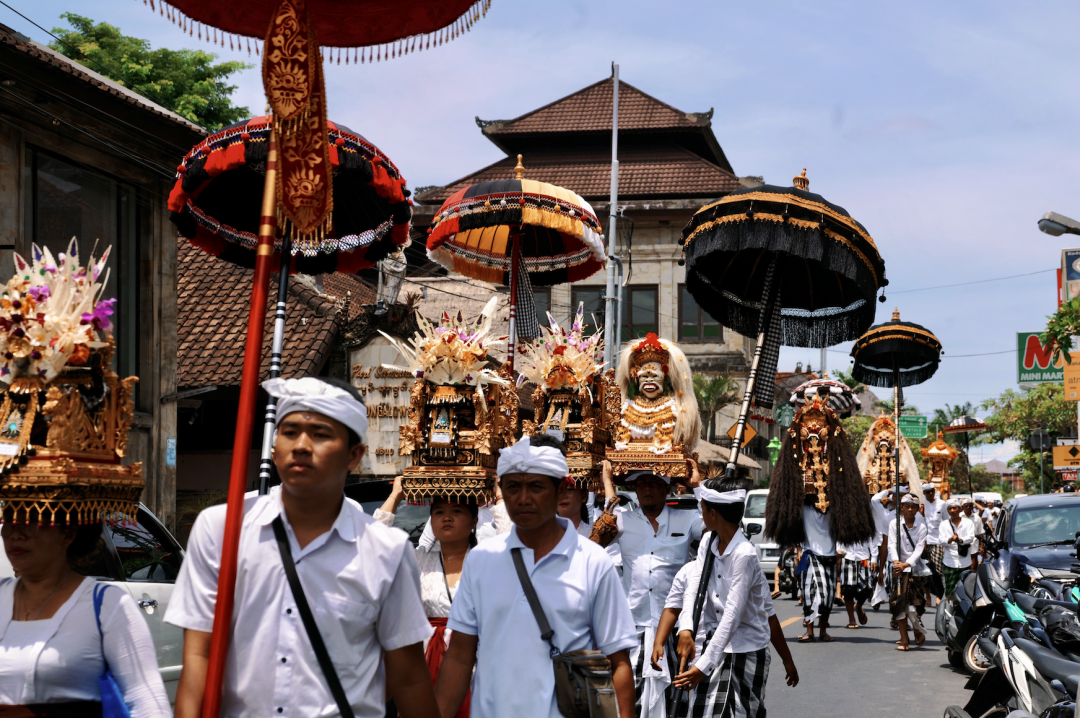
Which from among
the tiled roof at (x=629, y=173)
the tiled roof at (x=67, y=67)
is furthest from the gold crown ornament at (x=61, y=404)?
the tiled roof at (x=629, y=173)

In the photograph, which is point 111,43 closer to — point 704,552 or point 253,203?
point 253,203

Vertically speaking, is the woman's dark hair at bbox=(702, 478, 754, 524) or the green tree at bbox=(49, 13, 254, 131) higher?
the green tree at bbox=(49, 13, 254, 131)

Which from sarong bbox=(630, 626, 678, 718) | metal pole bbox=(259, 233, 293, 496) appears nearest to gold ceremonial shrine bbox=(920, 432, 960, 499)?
sarong bbox=(630, 626, 678, 718)

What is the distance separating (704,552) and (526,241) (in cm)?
421

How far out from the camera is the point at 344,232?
751 centimetres

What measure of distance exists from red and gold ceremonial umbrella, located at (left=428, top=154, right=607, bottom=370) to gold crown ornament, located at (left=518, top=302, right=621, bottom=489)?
0.29 metres

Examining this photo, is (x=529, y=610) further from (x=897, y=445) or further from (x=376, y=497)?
(x=897, y=445)

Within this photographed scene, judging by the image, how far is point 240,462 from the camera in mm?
3695

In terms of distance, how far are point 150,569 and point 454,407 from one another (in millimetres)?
2212

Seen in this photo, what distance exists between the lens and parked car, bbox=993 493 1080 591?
12.8 meters

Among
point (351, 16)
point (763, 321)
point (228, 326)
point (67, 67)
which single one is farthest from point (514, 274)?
point (228, 326)

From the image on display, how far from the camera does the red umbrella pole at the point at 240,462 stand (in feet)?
10.8

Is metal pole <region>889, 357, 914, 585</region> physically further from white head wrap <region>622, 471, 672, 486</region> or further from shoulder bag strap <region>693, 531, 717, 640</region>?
shoulder bag strap <region>693, 531, 717, 640</region>

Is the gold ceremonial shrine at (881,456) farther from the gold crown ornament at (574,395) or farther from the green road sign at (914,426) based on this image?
the gold crown ornament at (574,395)
